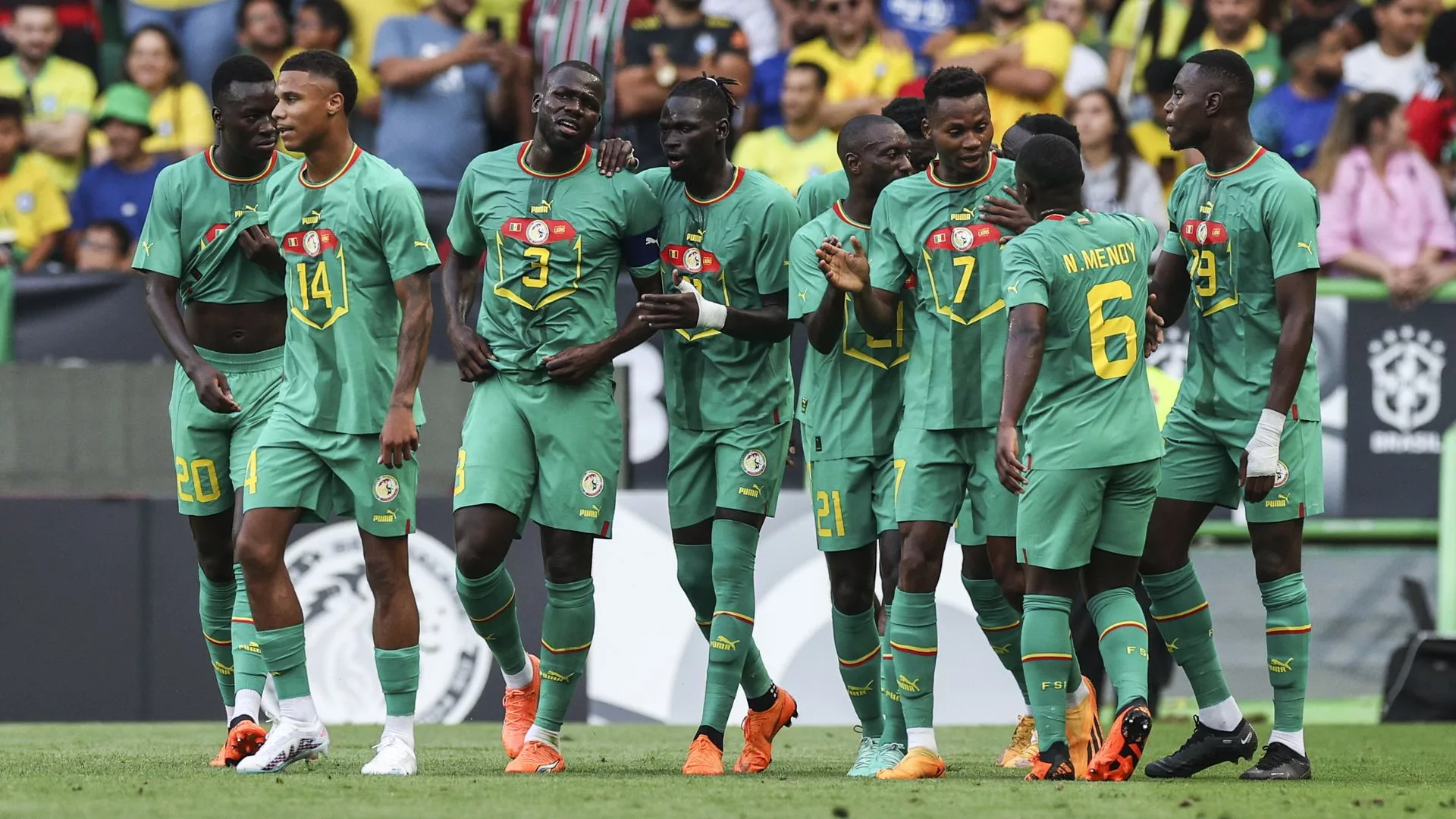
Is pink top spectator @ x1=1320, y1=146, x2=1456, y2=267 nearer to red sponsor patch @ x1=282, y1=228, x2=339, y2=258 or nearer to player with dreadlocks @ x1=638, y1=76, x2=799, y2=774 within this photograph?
player with dreadlocks @ x1=638, y1=76, x2=799, y2=774

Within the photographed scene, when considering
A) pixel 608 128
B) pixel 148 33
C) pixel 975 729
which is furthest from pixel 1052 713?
pixel 148 33

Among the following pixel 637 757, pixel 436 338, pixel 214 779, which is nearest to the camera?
pixel 214 779

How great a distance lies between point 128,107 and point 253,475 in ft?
24.3

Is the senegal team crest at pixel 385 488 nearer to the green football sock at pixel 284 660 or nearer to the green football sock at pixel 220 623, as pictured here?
the green football sock at pixel 284 660

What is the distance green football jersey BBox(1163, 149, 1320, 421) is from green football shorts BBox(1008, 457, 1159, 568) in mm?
687

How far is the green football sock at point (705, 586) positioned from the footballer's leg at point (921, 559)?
818mm

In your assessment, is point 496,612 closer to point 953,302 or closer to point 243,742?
point 243,742

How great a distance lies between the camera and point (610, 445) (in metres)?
7.94

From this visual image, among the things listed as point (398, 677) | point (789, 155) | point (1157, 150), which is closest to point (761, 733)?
point (398, 677)

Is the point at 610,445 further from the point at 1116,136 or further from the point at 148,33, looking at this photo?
the point at 148,33

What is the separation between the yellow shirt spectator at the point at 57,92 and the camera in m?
14.7

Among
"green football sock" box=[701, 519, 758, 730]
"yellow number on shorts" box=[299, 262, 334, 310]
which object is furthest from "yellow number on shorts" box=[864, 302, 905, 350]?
"yellow number on shorts" box=[299, 262, 334, 310]

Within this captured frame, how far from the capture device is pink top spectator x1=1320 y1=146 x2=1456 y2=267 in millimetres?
13477

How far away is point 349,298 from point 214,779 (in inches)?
71.5
